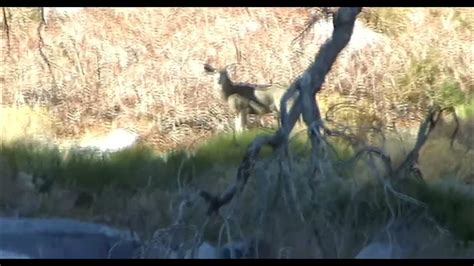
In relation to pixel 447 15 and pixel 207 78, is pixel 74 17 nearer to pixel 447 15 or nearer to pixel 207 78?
pixel 207 78

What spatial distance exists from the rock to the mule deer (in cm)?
483

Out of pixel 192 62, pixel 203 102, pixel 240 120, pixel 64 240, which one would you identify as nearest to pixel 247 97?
pixel 240 120

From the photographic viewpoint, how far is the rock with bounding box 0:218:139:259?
24.5 feet

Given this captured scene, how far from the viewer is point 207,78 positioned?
626 inches

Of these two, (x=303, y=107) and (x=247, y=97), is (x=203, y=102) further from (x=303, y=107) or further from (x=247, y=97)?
(x=303, y=107)

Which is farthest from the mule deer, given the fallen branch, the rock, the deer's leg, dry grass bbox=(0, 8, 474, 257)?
the fallen branch

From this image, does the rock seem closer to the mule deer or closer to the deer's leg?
the mule deer

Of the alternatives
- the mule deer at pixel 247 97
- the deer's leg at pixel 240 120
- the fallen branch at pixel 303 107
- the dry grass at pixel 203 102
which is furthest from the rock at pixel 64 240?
the deer's leg at pixel 240 120

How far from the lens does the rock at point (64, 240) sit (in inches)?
294

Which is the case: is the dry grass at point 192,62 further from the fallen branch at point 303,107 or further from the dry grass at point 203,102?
the fallen branch at point 303,107

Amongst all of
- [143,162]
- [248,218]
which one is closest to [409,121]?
[143,162]

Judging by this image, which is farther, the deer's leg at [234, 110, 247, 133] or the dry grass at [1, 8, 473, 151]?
the dry grass at [1, 8, 473, 151]

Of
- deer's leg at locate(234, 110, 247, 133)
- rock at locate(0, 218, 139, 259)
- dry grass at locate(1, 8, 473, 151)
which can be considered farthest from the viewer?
dry grass at locate(1, 8, 473, 151)
